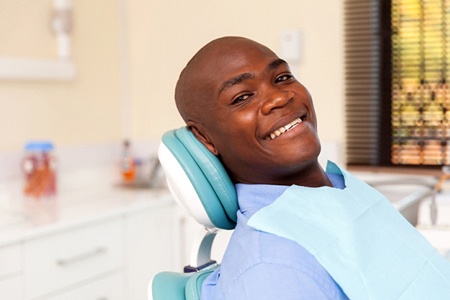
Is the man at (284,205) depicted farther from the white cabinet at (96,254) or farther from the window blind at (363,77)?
the window blind at (363,77)

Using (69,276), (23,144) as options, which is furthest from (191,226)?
(23,144)

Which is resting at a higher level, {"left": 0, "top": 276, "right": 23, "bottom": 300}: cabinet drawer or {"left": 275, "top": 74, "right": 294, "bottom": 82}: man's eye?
{"left": 275, "top": 74, "right": 294, "bottom": 82}: man's eye

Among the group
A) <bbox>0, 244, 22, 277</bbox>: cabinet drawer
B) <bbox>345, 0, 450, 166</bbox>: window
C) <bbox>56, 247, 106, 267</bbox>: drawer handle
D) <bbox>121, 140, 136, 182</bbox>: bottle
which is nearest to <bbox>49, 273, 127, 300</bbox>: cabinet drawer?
<bbox>56, 247, 106, 267</bbox>: drawer handle

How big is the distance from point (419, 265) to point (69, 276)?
1.43m

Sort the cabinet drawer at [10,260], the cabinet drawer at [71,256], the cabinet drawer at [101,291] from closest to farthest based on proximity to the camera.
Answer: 1. the cabinet drawer at [10,260]
2. the cabinet drawer at [71,256]
3. the cabinet drawer at [101,291]

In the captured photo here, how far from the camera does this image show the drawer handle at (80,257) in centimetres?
213

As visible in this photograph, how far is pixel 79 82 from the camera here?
2.93 meters

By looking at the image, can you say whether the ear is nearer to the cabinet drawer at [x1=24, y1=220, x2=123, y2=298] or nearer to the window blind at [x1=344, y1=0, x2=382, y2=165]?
the cabinet drawer at [x1=24, y1=220, x2=123, y2=298]

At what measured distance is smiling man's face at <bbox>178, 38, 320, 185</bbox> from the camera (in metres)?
1.08

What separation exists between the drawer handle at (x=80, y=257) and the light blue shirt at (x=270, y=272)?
4.13 ft

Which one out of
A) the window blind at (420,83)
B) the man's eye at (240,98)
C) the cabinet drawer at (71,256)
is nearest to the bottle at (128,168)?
the cabinet drawer at (71,256)

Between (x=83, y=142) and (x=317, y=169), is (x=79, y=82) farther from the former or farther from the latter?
(x=317, y=169)

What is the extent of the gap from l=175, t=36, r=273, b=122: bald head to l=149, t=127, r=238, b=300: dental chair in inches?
2.0

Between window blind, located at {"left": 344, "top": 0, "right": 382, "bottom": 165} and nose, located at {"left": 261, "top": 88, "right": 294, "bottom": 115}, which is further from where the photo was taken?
window blind, located at {"left": 344, "top": 0, "right": 382, "bottom": 165}
